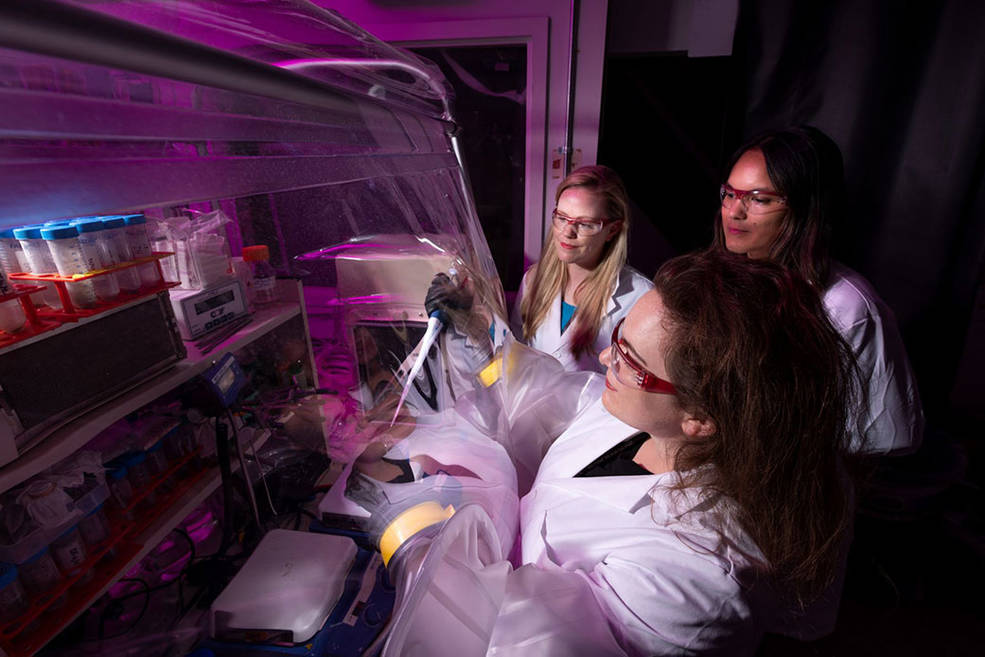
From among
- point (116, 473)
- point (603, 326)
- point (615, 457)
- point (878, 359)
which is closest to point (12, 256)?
point (116, 473)

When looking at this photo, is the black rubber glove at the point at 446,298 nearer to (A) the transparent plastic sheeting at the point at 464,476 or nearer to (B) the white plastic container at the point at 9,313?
(A) the transparent plastic sheeting at the point at 464,476

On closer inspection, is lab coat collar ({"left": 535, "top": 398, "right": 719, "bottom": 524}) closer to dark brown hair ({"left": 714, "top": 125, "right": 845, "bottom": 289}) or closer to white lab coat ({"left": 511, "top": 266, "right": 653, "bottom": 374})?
white lab coat ({"left": 511, "top": 266, "right": 653, "bottom": 374})

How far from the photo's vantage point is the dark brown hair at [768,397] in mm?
647

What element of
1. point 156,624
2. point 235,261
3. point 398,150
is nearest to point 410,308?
point 398,150

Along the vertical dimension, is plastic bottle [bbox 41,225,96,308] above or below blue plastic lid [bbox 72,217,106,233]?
below

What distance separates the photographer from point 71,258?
0.77m

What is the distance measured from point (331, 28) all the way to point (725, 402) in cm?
79

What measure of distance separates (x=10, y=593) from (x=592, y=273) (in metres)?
1.66

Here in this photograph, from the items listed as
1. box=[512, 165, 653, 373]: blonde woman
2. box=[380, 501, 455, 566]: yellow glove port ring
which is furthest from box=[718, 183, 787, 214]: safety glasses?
box=[380, 501, 455, 566]: yellow glove port ring

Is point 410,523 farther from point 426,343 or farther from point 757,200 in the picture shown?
point 757,200

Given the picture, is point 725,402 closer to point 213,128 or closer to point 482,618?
point 482,618

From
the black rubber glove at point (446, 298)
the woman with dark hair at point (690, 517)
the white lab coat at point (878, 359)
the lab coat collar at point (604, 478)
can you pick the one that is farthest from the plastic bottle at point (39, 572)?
the white lab coat at point (878, 359)

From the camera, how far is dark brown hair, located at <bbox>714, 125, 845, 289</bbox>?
126cm

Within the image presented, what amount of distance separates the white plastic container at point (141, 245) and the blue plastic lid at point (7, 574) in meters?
0.53
